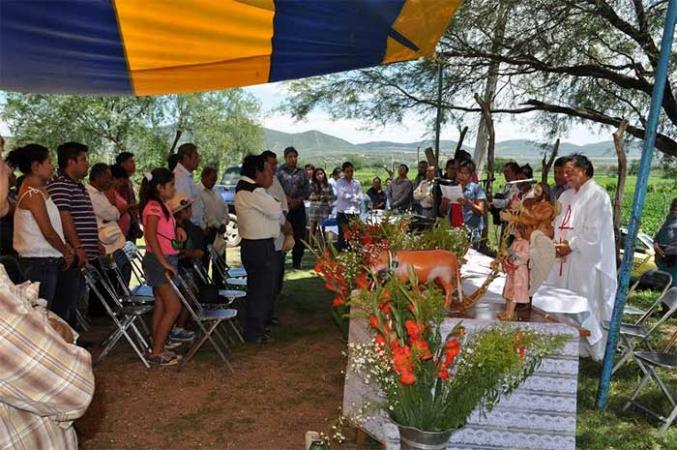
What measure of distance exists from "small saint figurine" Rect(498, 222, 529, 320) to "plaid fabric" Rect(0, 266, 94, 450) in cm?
194

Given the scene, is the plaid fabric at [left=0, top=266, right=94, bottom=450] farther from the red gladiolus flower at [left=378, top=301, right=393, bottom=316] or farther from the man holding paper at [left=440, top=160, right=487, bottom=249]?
the man holding paper at [left=440, top=160, right=487, bottom=249]

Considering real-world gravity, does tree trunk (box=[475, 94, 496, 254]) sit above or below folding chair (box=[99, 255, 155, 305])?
above

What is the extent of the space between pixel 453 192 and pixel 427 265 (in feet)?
15.3

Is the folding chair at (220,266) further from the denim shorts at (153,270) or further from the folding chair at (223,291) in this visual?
the denim shorts at (153,270)

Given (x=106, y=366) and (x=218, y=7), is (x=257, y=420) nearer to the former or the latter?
(x=106, y=366)

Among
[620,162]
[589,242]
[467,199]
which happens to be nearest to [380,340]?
[589,242]

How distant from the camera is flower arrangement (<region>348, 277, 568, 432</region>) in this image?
1.90m

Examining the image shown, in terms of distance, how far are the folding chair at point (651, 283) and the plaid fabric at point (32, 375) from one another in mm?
3865

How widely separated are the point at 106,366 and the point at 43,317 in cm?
354

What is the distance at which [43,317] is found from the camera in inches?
50.1

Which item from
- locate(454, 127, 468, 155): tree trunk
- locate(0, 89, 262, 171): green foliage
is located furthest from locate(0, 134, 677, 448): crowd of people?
locate(0, 89, 262, 171): green foliage

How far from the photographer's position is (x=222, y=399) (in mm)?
3959

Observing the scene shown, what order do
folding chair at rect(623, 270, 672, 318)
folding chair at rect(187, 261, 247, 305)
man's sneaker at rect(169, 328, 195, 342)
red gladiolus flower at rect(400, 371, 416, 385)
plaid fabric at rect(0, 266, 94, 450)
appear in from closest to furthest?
1. plaid fabric at rect(0, 266, 94, 450)
2. red gladiolus flower at rect(400, 371, 416, 385)
3. folding chair at rect(623, 270, 672, 318)
4. folding chair at rect(187, 261, 247, 305)
5. man's sneaker at rect(169, 328, 195, 342)

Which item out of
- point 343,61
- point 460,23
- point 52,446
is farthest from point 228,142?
point 52,446
